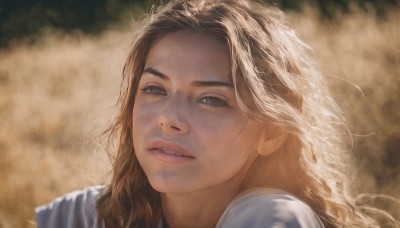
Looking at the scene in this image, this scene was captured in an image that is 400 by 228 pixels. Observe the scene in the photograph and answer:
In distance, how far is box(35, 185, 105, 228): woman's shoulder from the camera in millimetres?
2383

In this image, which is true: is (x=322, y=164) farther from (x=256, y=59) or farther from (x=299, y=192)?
(x=256, y=59)

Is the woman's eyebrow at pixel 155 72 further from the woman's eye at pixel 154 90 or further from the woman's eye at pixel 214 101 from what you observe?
the woman's eye at pixel 214 101

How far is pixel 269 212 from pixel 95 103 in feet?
6.87

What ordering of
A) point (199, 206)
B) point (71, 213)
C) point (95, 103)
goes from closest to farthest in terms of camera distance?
point (199, 206), point (71, 213), point (95, 103)

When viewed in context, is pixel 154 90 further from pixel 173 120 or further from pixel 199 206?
pixel 199 206

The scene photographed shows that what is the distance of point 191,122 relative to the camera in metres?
1.95

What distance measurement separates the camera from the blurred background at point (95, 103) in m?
3.29

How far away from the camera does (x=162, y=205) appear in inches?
92.5

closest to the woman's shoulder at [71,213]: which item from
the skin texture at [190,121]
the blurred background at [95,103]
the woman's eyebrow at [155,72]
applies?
the blurred background at [95,103]

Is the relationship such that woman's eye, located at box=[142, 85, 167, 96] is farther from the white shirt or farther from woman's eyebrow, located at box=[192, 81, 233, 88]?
the white shirt

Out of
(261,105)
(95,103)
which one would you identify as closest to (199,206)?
(261,105)

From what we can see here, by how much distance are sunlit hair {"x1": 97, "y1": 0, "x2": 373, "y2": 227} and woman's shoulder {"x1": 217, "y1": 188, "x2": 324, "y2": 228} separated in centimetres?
23

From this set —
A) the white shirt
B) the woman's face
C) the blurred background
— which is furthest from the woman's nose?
the blurred background

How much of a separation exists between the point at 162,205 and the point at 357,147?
1541 mm
